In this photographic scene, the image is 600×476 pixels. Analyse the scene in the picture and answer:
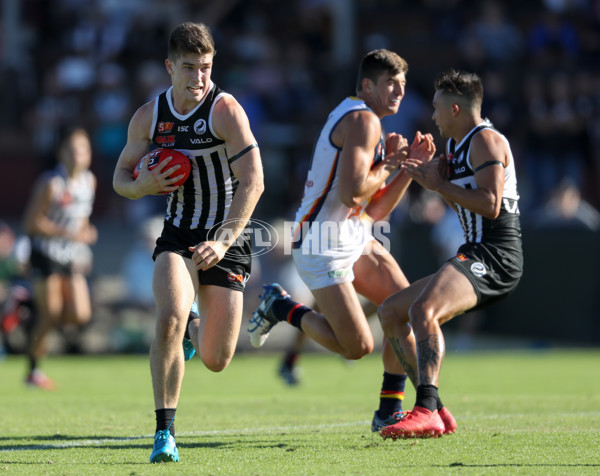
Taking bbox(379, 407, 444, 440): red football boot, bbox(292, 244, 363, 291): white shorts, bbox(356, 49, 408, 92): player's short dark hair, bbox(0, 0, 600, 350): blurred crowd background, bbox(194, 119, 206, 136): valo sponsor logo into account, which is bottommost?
bbox(379, 407, 444, 440): red football boot

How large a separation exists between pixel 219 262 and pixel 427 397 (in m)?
1.58

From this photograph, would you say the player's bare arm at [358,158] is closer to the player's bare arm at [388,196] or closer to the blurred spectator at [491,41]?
the player's bare arm at [388,196]

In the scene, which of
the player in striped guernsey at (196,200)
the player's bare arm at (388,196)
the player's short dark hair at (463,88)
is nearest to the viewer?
the player in striped guernsey at (196,200)

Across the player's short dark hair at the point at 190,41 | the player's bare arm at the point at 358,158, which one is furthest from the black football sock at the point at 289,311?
the player's short dark hair at the point at 190,41

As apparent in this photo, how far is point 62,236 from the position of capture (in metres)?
11.5

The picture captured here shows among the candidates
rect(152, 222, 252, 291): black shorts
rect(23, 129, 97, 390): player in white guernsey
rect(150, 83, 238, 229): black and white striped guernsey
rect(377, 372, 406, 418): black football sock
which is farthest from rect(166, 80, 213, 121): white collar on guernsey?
rect(23, 129, 97, 390): player in white guernsey

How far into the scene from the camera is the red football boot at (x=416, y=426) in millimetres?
6172

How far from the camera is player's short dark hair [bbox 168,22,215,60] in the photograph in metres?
6.11

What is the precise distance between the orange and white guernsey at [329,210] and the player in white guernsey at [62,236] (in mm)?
5003

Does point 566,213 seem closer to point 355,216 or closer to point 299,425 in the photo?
point 355,216

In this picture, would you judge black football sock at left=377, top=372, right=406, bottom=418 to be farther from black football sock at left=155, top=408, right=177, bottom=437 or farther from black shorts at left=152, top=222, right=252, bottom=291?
black football sock at left=155, top=408, right=177, bottom=437

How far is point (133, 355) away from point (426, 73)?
7.53 m

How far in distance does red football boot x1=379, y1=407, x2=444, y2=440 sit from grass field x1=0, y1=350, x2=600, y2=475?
0.23 feet

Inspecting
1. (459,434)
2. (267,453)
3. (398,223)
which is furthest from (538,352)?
(267,453)
